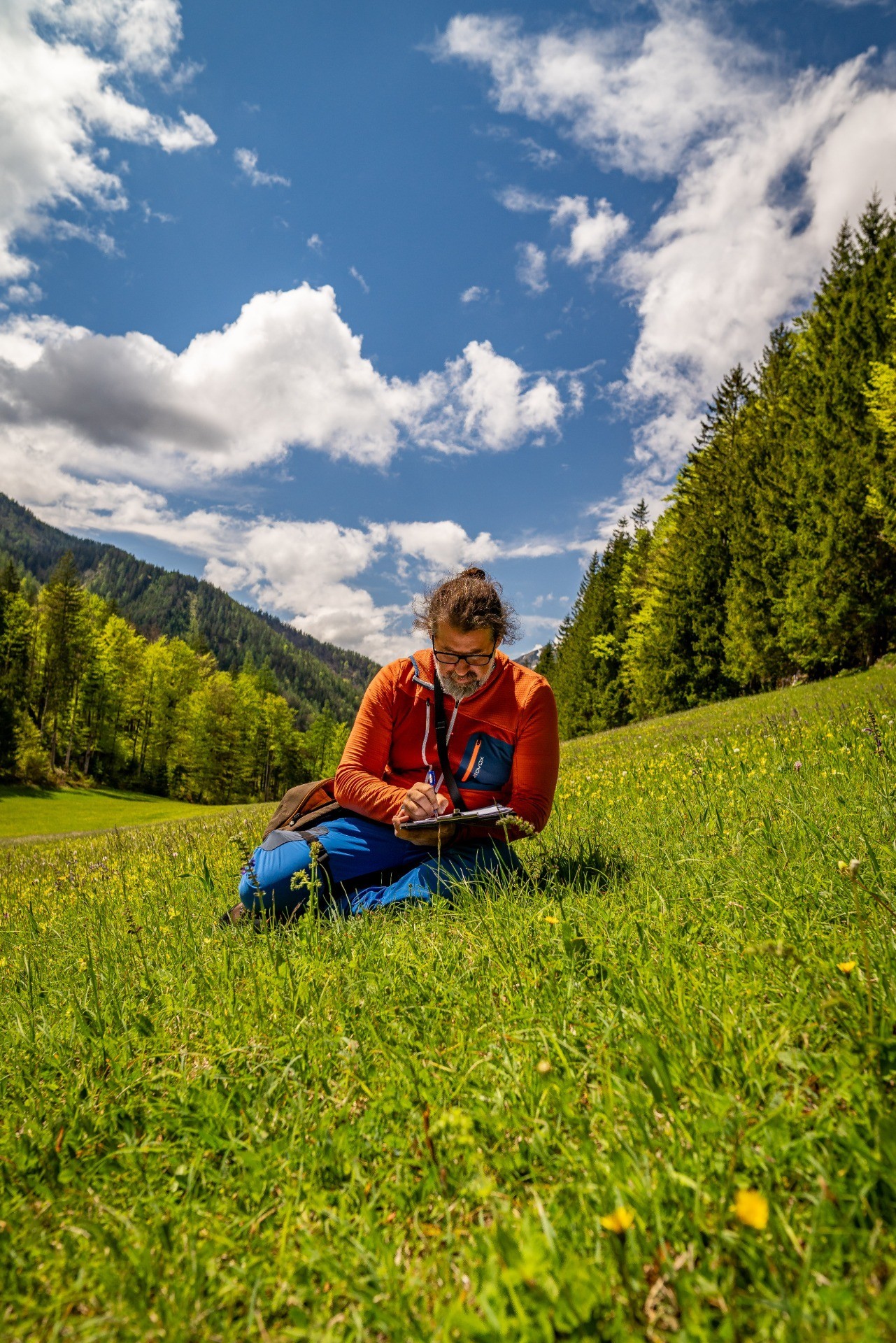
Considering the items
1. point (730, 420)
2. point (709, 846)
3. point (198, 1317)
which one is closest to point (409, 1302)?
point (198, 1317)

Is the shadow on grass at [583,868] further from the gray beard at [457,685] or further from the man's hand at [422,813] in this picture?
the gray beard at [457,685]

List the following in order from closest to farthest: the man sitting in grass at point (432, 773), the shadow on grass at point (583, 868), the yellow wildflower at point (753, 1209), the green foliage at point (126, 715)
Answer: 1. the yellow wildflower at point (753, 1209)
2. the shadow on grass at point (583, 868)
3. the man sitting in grass at point (432, 773)
4. the green foliage at point (126, 715)

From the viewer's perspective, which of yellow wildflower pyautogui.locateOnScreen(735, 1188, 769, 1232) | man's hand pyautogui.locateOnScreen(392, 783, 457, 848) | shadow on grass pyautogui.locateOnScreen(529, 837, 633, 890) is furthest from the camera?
man's hand pyautogui.locateOnScreen(392, 783, 457, 848)

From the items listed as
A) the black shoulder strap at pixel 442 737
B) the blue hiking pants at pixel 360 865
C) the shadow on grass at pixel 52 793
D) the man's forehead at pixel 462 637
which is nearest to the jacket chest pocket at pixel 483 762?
the black shoulder strap at pixel 442 737

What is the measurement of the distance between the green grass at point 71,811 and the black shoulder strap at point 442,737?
28076 millimetres

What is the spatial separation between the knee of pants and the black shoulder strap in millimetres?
1019

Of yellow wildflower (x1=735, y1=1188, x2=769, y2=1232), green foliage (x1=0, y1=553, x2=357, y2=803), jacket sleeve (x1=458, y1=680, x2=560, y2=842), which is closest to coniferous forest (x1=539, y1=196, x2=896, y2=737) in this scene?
jacket sleeve (x1=458, y1=680, x2=560, y2=842)

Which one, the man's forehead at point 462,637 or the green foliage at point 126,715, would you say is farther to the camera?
the green foliage at point 126,715

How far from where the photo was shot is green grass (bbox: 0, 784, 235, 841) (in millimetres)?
31906

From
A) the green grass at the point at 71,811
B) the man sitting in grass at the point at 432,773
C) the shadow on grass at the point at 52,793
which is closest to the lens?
the man sitting in grass at the point at 432,773

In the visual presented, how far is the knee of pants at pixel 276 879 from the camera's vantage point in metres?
3.77

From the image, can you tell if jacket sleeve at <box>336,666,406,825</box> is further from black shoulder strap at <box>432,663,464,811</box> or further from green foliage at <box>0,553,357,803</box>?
green foliage at <box>0,553,357,803</box>

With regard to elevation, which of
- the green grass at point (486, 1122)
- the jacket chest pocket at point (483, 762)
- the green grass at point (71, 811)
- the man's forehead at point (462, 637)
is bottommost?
the green grass at point (71, 811)

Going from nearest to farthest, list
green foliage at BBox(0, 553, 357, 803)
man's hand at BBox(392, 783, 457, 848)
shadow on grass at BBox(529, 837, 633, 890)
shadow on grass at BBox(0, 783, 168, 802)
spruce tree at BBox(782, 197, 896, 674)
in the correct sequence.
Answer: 1. shadow on grass at BBox(529, 837, 633, 890)
2. man's hand at BBox(392, 783, 457, 848)
3. spruce tree at BBox(782, 197, 896, 674)
4. shadow on grass at BBox(0, 783, 168, 802)
5. green foliage at BBox(0, 553, 357, 803)
